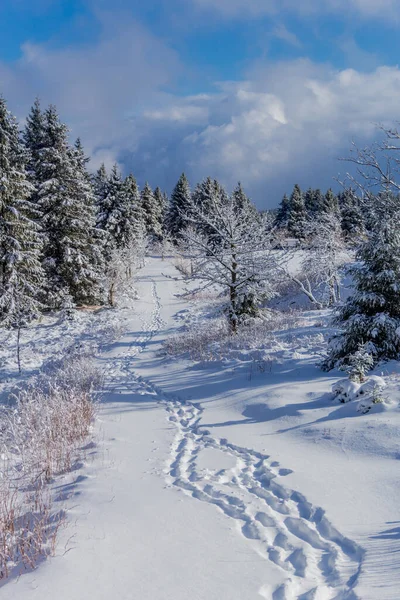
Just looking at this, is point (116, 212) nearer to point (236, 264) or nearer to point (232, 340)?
point (236, 264)

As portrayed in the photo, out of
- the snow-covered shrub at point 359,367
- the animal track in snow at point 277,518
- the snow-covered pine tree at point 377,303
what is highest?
the snow-covered pine tree at point 377,303

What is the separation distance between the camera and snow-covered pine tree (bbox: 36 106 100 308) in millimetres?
24938

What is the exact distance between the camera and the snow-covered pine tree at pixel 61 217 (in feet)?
81.8

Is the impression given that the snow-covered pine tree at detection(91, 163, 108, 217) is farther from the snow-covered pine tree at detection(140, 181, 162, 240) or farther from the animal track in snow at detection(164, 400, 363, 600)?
the animal track in snow at detection(164, 400, 363, 600)

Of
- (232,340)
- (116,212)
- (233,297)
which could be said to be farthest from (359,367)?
(116,212)

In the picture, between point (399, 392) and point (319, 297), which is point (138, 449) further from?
point (319, 297)

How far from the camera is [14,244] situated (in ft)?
67.4

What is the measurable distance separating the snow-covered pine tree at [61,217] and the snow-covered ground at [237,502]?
18.0m

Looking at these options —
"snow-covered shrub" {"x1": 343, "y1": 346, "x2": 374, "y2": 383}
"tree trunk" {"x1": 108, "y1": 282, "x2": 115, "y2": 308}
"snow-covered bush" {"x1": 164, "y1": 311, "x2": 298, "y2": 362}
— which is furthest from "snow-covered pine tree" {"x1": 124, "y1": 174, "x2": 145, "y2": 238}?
"snow-covered shrub" {"x1": 343, "y1": 346, "x2": 374, "y2": 383}

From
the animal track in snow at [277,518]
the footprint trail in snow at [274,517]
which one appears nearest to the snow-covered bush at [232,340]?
the footprint trail in snow at [274,517]

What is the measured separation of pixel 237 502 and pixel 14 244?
19.8 m

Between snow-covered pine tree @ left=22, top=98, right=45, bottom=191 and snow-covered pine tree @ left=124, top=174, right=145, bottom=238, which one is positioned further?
snow-covered pine tree @ left=124, top=174, right=145, bottom=238

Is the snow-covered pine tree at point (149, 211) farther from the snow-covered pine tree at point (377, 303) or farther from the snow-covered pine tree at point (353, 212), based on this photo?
the snow-covered pine tree at point (377, 303)

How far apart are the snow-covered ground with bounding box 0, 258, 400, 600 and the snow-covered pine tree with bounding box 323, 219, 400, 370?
1.98ft
